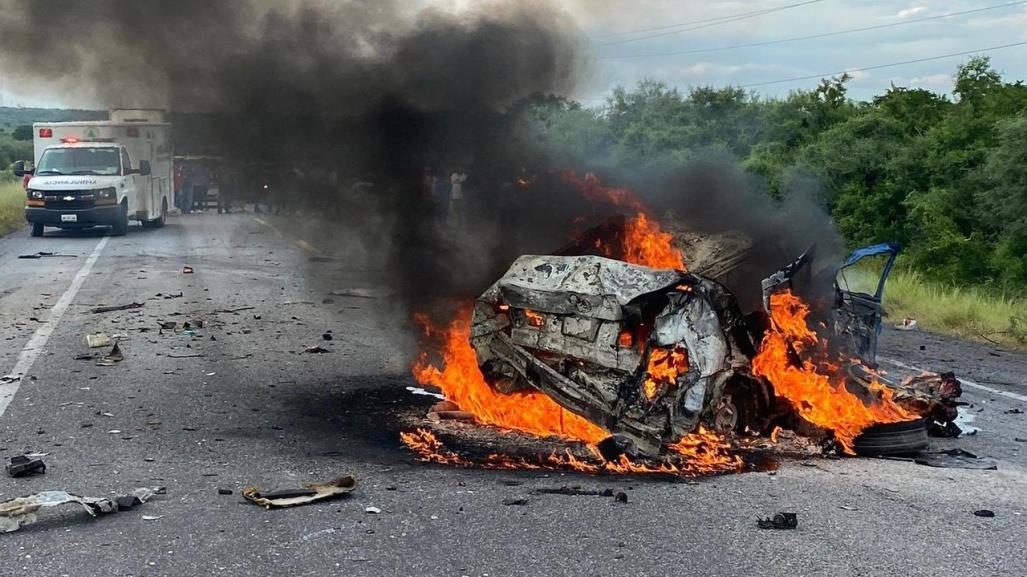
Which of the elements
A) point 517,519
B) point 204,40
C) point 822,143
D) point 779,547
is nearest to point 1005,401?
point 779,547

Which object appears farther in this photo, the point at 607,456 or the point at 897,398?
the point at 897,398

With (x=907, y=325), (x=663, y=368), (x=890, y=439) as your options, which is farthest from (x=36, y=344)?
(x=907, y=325)

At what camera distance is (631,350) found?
587cm

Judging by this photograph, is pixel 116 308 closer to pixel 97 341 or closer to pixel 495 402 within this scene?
pixel 97 341

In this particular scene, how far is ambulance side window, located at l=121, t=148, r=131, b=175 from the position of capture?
913 inches

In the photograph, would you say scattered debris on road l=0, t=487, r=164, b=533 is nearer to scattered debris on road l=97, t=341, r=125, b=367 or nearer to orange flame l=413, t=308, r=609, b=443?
orange flame l=413, t=308, r=609, b=443

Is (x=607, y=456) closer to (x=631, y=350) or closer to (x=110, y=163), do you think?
(x=631, y=350)

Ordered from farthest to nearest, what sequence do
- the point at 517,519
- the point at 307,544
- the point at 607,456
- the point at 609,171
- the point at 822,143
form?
the point at 822,143 < the point at 609,171 < the point at 607,456 < the point at 517,519 < the point at 307,544

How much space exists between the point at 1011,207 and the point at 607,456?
13782mm

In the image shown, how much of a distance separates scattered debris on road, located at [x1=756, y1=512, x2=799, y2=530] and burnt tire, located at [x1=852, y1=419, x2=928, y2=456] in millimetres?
1559

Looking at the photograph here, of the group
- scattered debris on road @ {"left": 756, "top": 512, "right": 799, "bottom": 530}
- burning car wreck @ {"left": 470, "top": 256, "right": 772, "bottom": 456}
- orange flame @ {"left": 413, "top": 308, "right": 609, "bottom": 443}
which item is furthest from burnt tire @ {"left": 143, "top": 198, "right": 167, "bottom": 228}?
scattered debris on road @ {"left": 756, "top": 512, "right": 799, "bottom": 530}

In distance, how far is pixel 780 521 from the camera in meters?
4.74

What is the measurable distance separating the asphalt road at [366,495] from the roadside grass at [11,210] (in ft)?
55.0

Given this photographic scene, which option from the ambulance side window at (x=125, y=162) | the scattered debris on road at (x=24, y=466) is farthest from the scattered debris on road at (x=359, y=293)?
the ambulance side window at (x=125, y=162)
